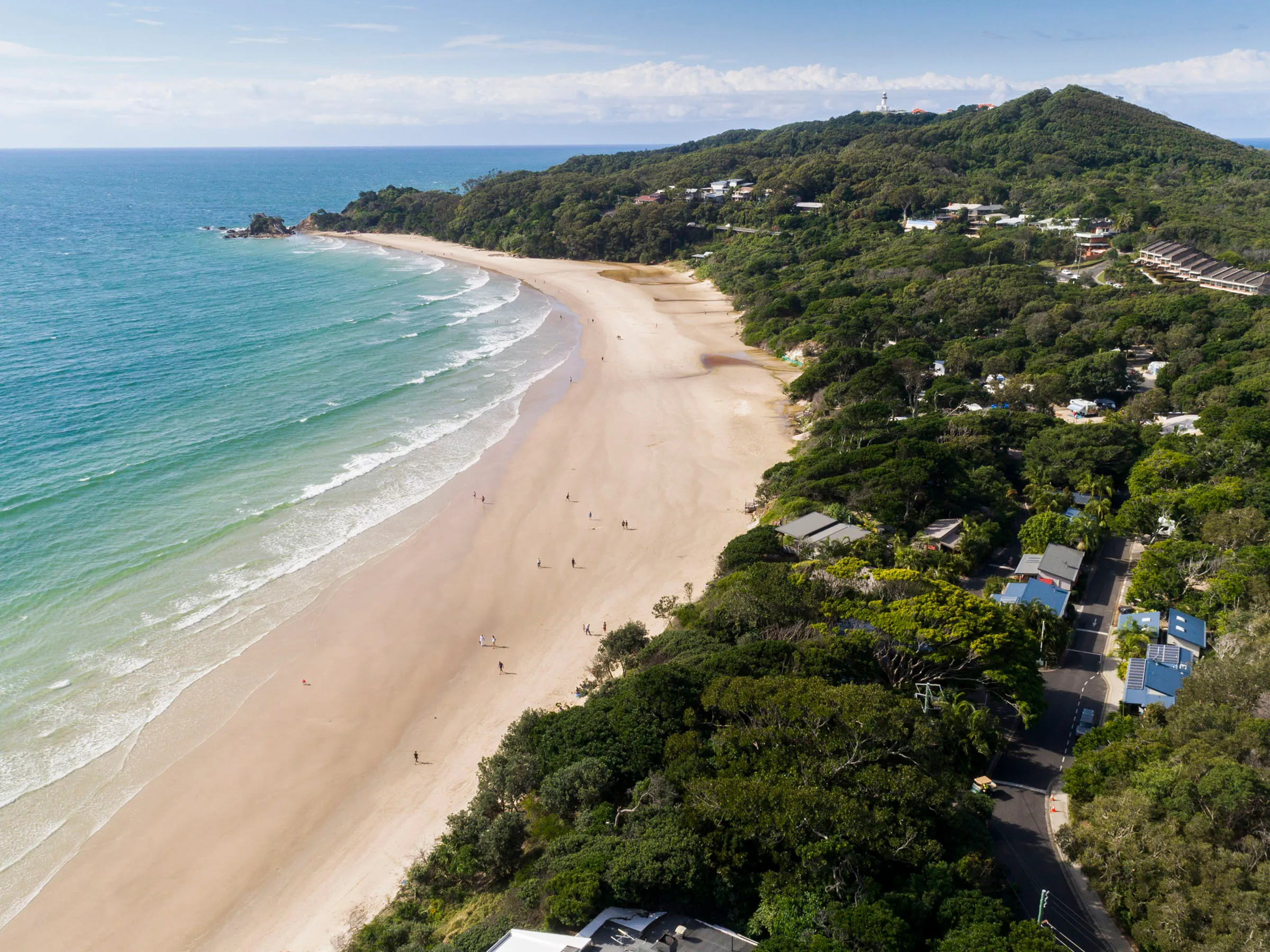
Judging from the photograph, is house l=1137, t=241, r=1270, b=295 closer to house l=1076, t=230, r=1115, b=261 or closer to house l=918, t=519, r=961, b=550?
house l=1076, t=230, r=1115, b=261

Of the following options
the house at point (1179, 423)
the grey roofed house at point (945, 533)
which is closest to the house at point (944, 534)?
the grey roofed house at point (945, 533)

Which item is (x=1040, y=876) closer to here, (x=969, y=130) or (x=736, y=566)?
(x=736, y=566)

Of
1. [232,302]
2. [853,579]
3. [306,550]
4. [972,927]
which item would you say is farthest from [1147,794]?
[232,302]

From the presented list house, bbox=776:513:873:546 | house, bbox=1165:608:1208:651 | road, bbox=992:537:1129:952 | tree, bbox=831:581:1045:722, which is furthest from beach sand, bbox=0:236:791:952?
house, bbox=1165:608:1208:651

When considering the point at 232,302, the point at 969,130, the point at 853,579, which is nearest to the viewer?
the point at 853,579

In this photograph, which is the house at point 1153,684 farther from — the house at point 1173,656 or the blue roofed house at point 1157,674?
the house at point 1173,656
